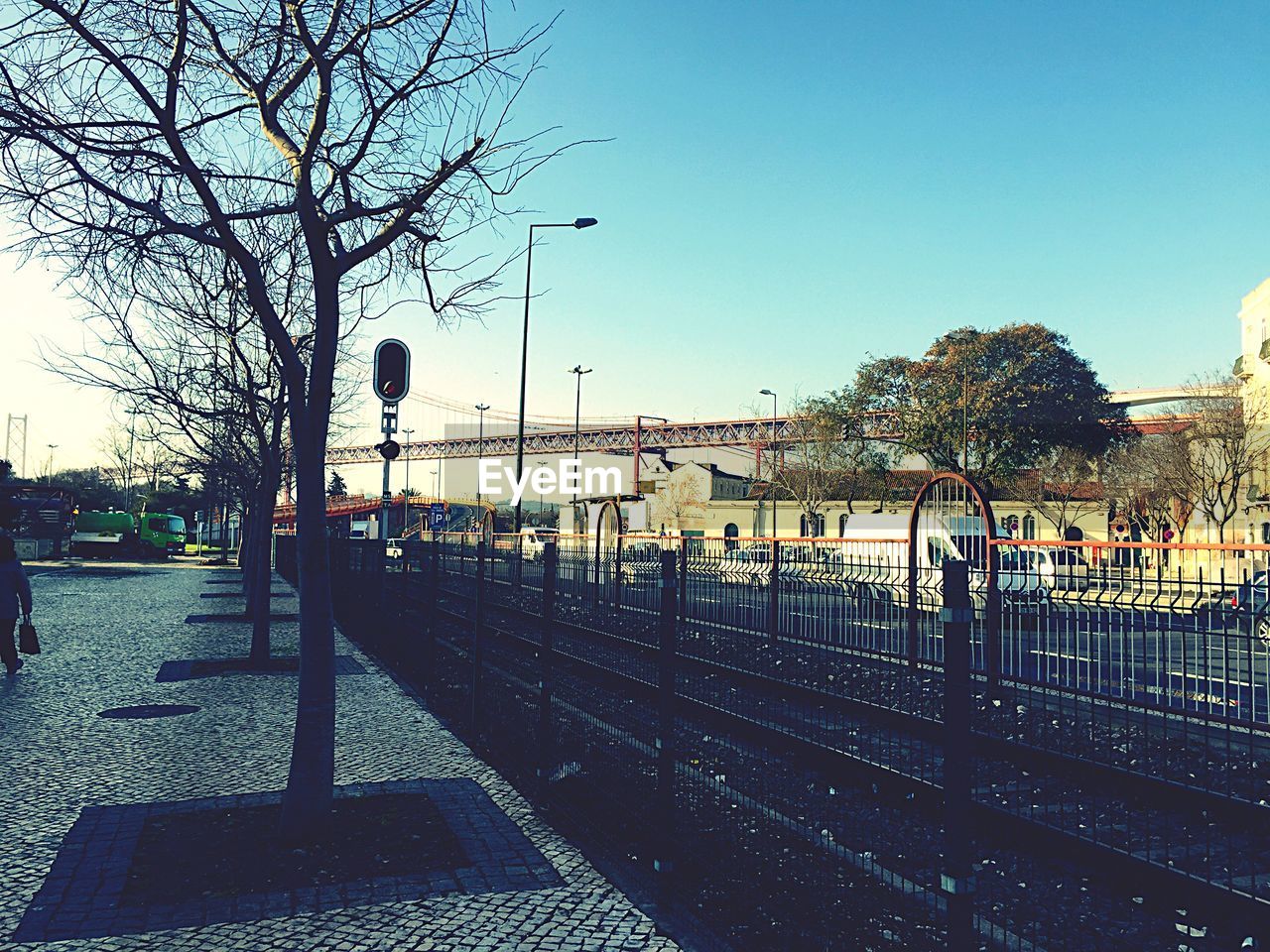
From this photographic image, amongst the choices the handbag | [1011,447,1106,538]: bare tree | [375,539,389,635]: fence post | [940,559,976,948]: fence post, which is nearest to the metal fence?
[940,559,976,948]: fence post

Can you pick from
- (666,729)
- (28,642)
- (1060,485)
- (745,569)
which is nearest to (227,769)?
(666,729)

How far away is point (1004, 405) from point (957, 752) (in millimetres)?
46972

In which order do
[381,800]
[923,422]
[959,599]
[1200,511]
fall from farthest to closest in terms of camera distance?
[923,422], [1200,511], [381,800], [959,599]

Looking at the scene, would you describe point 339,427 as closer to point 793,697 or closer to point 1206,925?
point 793,697

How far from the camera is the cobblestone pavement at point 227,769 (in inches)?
172

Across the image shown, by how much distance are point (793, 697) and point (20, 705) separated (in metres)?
8.28

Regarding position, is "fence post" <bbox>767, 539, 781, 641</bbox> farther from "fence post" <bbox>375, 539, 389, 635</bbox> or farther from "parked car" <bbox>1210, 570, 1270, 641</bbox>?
"fence post" <bbox>375, 539, 389, 635</bbox>

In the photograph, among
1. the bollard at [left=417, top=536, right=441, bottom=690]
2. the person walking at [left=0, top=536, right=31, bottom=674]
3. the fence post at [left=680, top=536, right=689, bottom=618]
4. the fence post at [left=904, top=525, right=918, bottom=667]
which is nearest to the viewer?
the fence post at [left=904, top=525, right=918, bottom=667]

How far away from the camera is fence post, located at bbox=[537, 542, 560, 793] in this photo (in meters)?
6.74

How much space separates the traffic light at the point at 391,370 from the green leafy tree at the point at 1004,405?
125 ft

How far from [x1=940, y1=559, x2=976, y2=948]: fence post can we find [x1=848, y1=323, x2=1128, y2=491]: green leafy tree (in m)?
44.7

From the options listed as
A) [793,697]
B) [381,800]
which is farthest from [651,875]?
[381,800]

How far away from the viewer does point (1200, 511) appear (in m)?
41.6

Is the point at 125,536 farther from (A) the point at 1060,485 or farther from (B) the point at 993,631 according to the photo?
(B) the point at 993,631
